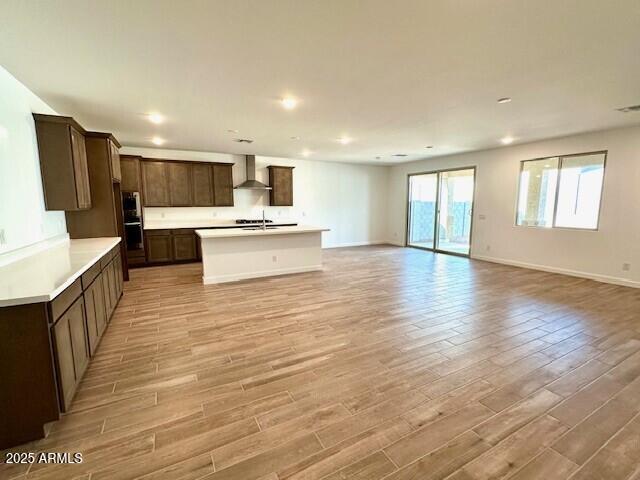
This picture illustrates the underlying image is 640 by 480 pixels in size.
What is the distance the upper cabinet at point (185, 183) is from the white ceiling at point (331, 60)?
2010mm

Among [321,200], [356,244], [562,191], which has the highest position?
[562,191]

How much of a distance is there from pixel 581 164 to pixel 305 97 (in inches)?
210

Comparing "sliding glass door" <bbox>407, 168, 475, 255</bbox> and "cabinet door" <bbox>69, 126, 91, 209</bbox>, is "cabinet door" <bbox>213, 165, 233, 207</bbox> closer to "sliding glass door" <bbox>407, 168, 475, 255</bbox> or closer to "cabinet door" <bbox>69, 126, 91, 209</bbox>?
"cabinet door" <bbox>69, 126, 91, 209</bbox>

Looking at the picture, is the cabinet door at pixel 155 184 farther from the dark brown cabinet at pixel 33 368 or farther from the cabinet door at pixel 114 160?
the dark brown cabinet at pixel 33 368

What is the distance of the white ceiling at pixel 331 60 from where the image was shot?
189cm

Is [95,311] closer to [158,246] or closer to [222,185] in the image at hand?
[158,246]

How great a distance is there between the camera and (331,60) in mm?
2525

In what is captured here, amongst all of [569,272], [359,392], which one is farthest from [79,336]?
[569,272]

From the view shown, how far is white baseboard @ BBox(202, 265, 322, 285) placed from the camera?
5093 mm

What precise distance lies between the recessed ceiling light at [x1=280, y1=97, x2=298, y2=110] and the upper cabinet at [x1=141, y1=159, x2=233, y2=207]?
12.7ft

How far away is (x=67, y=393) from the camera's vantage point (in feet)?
6.31

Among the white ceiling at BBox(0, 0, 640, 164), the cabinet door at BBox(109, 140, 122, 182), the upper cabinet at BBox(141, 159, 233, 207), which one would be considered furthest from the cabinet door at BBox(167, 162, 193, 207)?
the white ceiling at BBox(0, 0, 640, 164)

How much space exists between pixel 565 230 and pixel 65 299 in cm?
737

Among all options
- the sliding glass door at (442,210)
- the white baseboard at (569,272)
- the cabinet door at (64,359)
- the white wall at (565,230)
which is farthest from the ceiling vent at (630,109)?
the cabinet door at (64,359)
